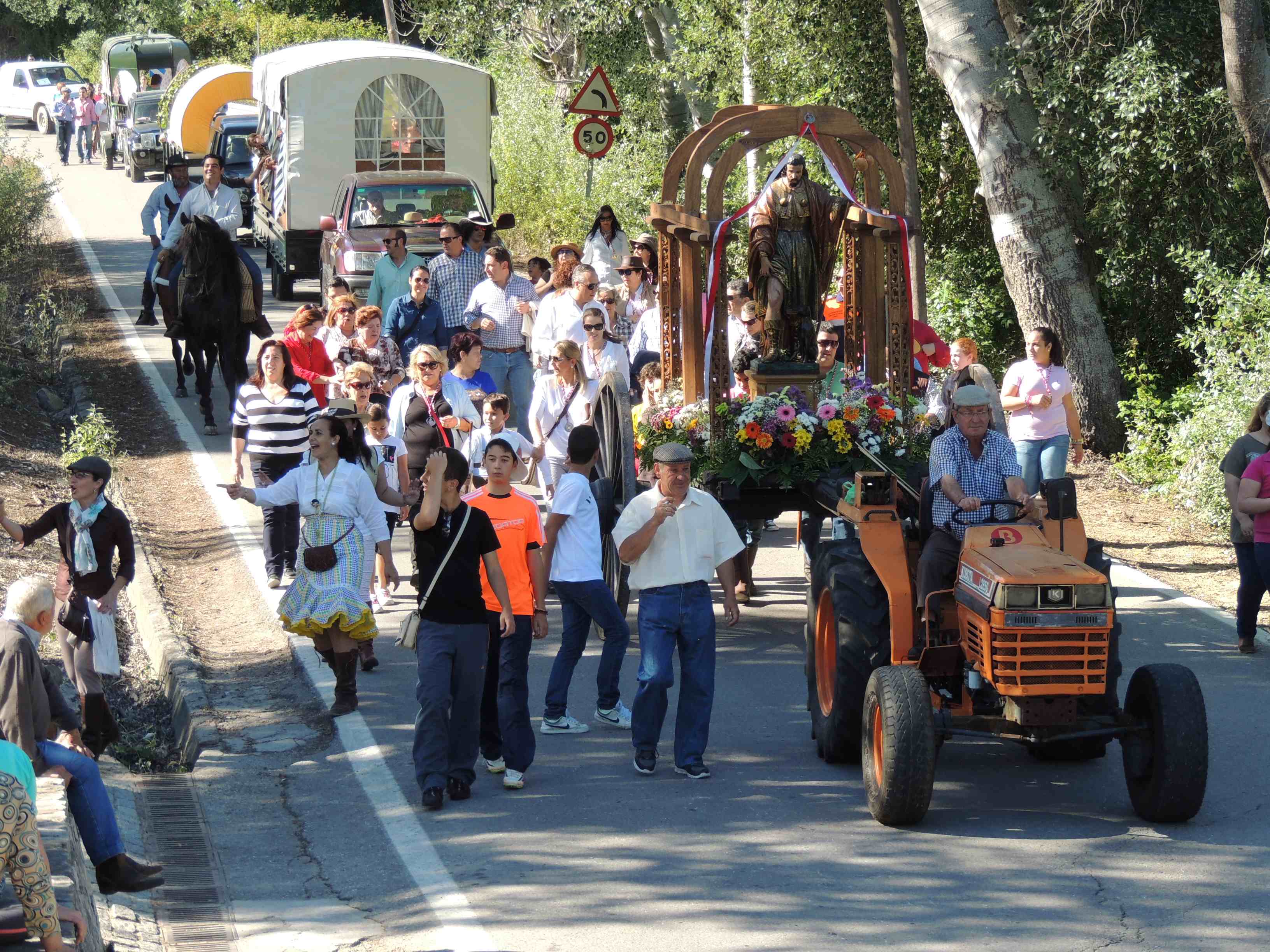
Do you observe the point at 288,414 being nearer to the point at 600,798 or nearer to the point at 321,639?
the point at 321,639

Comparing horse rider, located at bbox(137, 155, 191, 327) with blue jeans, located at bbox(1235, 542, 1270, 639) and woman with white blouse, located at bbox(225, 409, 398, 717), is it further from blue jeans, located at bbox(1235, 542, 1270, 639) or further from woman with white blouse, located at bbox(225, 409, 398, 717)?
blue jeans, located at bbox(1235, 542, 1270, 639)

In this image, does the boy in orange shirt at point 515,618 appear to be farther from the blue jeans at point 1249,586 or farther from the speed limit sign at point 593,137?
the speed limit sign at point 593,137

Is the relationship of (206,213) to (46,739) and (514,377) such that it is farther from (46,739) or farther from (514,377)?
(46,739)

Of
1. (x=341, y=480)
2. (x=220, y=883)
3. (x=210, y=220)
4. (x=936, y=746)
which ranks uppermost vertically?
(x=210, y=220)

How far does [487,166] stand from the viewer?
957 inches

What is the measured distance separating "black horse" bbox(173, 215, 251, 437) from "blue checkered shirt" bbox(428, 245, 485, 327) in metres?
1.99

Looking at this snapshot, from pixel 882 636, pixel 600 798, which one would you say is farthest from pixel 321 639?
pixel 882 636

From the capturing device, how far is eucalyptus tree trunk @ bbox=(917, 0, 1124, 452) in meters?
15.2

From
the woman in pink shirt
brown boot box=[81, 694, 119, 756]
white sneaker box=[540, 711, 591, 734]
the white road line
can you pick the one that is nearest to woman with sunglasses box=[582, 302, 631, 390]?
the white road line

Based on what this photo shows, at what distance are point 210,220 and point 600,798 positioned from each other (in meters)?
9.24

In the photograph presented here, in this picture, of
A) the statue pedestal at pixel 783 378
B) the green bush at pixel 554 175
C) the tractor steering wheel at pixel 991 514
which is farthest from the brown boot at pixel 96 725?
the green bush at pixel 554 175

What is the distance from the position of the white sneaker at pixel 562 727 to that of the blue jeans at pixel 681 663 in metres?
0.82

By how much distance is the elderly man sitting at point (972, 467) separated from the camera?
8258 millimetres

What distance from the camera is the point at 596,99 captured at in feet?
64.0
